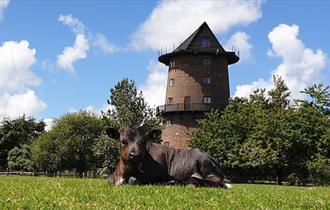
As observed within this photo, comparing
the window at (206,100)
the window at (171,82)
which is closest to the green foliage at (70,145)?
the window at (171,82)

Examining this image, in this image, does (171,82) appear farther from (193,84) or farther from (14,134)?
(14,134)

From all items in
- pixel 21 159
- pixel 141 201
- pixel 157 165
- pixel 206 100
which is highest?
pixel 206 100

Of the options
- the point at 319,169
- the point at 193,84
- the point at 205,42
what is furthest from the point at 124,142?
the point at 205,42

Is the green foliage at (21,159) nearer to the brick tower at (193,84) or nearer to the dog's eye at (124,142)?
the brick tower at (193,84)

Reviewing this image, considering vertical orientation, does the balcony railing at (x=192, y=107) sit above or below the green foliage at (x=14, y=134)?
above

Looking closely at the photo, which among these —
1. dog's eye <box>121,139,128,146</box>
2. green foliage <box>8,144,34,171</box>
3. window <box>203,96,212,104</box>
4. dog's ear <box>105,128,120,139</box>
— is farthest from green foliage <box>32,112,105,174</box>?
dog's eye <box>121,139,128,146</box>

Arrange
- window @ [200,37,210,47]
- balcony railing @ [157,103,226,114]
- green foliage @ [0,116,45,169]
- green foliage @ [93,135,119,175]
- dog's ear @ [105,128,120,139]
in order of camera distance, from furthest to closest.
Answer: green foliage @ [0,116,45,169], window @ [200,37,210,47], balcony railing @ [157,103,226,114], green foliage @ [93,135,119,175], dog's ear @ [105,128,120,139]

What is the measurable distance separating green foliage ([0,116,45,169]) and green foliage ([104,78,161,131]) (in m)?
43.4

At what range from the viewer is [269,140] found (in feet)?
175

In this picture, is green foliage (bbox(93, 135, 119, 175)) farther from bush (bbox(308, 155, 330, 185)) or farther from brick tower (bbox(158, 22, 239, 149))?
brick tower (bbox(158, 22, 239, 149))

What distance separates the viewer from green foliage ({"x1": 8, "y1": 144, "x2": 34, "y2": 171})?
78312 millimetres

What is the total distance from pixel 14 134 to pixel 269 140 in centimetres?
5064

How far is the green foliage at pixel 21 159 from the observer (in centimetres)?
7831

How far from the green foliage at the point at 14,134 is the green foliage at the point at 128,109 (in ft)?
142
